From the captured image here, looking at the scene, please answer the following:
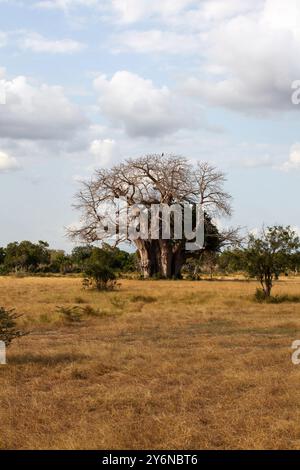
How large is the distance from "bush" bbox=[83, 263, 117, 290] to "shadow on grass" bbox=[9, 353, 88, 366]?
20.6 m

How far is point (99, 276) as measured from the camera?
32.6 metres

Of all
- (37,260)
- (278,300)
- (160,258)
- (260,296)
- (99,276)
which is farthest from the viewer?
(37,260)

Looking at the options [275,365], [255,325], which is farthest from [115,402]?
[255,325]

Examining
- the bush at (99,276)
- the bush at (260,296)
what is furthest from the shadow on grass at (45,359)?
the bush at (99,276)

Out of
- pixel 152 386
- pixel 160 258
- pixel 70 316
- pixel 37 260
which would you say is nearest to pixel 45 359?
pixel 152 386

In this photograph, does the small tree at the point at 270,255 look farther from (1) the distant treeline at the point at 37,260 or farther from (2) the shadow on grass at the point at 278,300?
(1) the distant treeline at the point at 37,260

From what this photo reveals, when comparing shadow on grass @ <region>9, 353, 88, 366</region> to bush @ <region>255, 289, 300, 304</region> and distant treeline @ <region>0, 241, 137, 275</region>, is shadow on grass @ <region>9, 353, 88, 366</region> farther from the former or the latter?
distant treeline @ <region>0, 241, 137, 275</region>

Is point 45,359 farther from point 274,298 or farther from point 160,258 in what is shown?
point 160,258

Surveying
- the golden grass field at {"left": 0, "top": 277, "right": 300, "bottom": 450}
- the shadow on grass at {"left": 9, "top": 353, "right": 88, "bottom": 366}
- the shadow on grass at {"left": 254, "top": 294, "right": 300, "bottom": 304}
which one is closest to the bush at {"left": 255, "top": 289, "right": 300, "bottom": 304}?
the shadow on grass at {"left": 254, "top": 294, "right": 300, "bottom": 304}

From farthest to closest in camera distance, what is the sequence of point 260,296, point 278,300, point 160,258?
point 160,258 < point 260,296 < point 278,300

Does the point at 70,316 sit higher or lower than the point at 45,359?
higher

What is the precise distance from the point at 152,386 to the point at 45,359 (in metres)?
3.04

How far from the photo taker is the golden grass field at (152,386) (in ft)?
22.0

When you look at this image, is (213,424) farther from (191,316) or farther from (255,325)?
(191,316)
